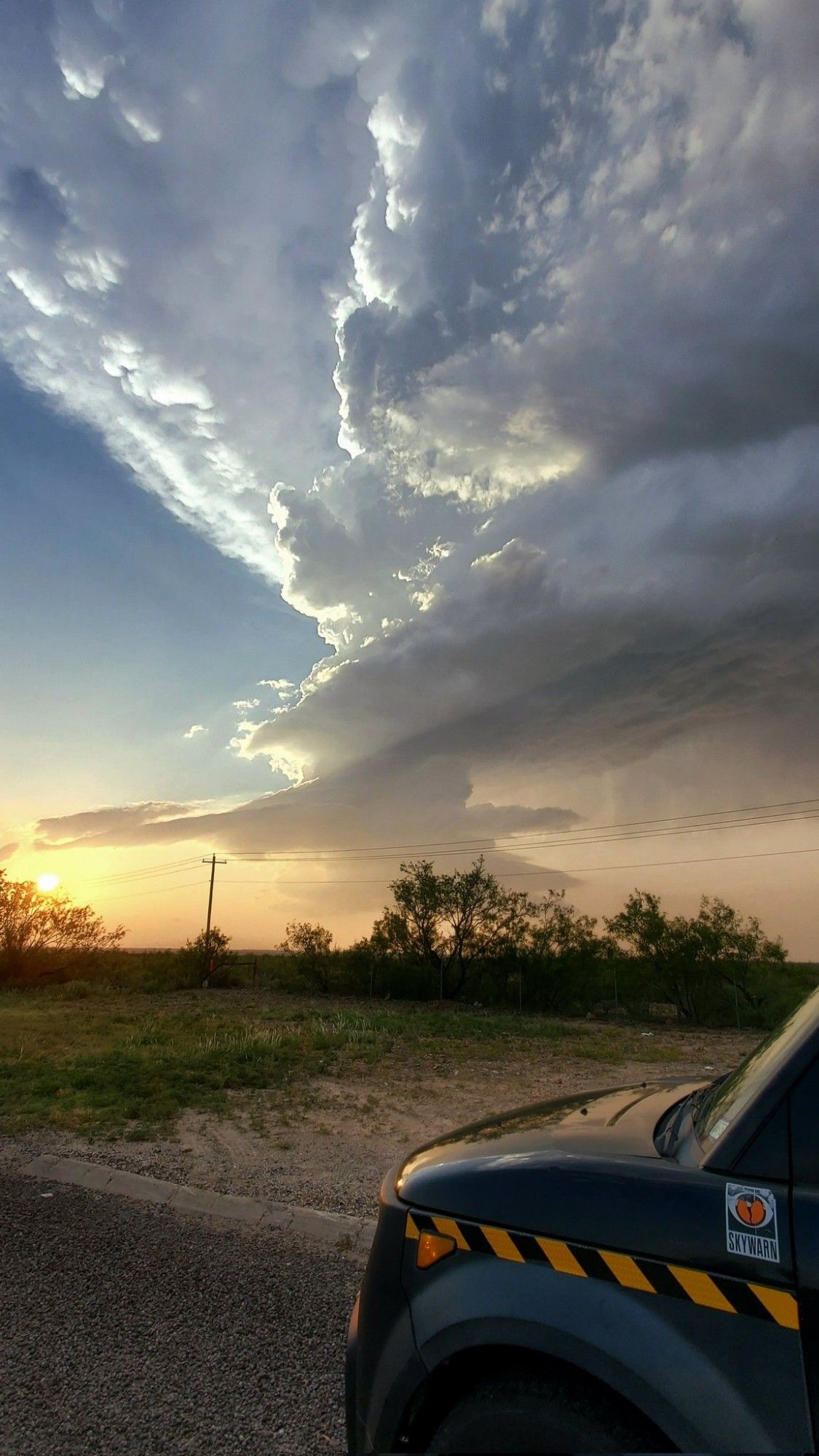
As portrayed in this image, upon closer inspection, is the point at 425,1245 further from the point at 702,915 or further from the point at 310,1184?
the point at 702,915

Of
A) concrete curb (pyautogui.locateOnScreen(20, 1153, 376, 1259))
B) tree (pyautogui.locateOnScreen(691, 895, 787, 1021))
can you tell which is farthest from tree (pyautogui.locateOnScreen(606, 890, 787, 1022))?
concrete curb (pyautogui.locateOnScreen(20, 1153, 376, 1259))

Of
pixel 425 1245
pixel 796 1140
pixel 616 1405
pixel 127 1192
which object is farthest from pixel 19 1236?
pixel 796 1140

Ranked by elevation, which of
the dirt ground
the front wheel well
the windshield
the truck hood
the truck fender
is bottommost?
the dirt ground

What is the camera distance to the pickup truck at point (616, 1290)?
1.50m

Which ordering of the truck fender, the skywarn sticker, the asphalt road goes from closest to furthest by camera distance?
the truck fender, the skywarn sticker, the asphalt road

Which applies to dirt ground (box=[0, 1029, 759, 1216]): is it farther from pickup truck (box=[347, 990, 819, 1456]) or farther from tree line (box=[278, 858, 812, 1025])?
tree line (box=[278, 858, 812, 1025])

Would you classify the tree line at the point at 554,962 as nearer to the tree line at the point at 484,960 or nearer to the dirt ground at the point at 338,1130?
the tree line at the point at 484,960

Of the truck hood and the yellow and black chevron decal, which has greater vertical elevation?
the truck hood

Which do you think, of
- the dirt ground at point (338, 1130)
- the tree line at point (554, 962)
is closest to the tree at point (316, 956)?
the tree line at point (554, 962)

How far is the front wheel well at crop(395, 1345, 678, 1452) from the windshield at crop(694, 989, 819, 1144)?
59 cm

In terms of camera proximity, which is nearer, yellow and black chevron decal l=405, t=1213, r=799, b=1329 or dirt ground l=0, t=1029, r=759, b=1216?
yellow and black chevron decal l=405, t=1213, r=799, b=1329

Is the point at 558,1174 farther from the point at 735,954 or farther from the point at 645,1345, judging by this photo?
the point at 735,954

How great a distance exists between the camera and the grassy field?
8906 millimetres

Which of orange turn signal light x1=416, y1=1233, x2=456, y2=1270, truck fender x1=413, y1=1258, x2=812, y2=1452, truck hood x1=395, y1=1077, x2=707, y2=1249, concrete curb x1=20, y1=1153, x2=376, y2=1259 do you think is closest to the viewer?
truck fender x1=413, y1=1258, x2=812, y2=1452
